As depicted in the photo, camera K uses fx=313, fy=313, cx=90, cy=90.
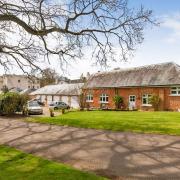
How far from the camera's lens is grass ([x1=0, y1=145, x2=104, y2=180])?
28.3ft

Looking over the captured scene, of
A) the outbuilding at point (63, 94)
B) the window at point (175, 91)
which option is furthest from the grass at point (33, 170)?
the outbuilding at point (63, 94)

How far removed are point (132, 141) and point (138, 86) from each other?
1136 inches

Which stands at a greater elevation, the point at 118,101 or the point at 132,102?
the point at 118,101

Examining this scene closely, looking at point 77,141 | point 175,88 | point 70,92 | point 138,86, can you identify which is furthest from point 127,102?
point 77,141

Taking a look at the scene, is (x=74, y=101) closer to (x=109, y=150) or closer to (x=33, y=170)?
(x=109, y=150)

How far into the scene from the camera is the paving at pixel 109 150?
923cm

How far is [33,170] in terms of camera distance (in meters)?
9.52

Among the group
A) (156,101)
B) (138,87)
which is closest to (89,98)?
(138,87)

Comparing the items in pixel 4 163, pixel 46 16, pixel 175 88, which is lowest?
pixel 4 163

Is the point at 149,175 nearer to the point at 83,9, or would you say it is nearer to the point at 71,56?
the point at 83,9

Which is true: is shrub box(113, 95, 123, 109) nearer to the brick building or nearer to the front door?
the brick building

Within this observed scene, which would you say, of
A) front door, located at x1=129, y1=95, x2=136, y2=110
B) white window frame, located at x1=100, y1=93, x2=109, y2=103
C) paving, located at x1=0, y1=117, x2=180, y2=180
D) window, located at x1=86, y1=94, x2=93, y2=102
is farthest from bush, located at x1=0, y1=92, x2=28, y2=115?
window, located at x1=86, y1=94, x2=93, y2=102

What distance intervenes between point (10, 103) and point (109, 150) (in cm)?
2254

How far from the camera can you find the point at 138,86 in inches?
1662
